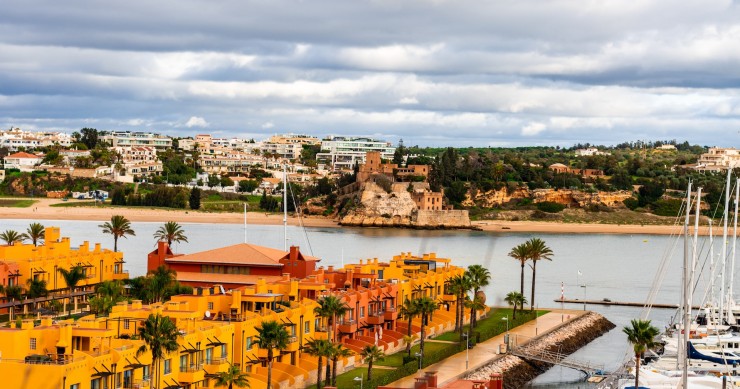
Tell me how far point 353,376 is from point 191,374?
1114cm

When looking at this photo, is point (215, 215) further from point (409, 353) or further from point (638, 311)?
point (409, 353)

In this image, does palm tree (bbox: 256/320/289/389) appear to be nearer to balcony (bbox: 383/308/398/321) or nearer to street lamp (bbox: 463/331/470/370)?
street lamp (bbox: 463/331/470/370)

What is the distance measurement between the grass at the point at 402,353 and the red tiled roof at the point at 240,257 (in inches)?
384

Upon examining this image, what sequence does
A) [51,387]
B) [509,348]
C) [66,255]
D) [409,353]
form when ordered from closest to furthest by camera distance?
1. [51,387]
2. [409,353]
3. [509,348]
4. [66,255]

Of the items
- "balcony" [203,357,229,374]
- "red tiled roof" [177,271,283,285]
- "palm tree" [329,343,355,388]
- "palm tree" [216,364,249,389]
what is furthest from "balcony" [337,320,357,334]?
"palm tree" [216,364,249,389]

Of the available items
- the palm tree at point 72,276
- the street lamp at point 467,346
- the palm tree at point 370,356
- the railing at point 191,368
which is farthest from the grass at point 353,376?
the palm tree at point 72,276

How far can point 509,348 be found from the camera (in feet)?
210

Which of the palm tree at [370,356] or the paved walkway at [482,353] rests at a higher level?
the palm tree at [370,356]

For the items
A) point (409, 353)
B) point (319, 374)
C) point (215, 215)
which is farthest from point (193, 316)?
point (215, 215)

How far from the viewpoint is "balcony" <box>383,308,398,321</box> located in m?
64.0

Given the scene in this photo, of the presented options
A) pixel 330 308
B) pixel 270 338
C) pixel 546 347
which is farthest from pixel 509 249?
pixel 270 338

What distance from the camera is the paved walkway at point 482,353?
179 ft

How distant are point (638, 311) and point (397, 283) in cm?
3208

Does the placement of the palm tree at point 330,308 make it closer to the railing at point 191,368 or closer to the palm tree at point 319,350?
the palm tree at point 319,350
